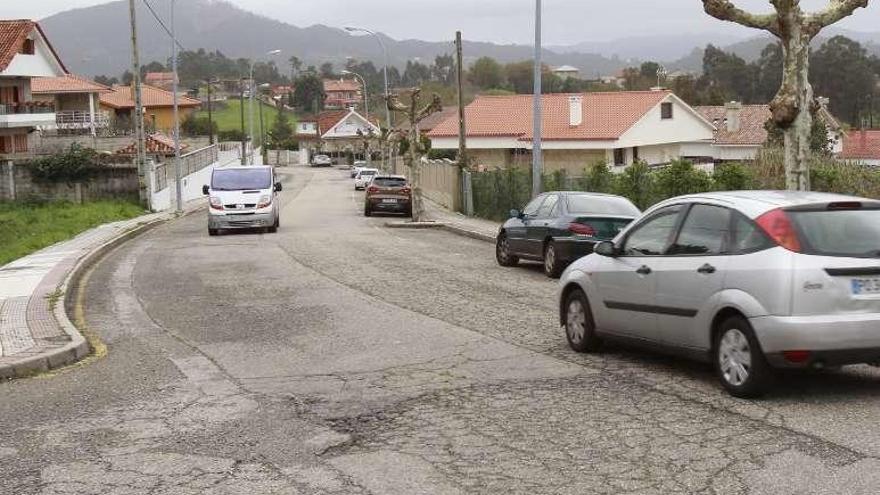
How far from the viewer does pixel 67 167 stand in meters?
47.0

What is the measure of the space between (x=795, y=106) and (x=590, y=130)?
40.0 meters

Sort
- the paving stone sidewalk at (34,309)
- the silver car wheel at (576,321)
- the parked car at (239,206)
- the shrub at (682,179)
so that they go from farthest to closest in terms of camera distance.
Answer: the parked car at (239,206) → the shrub at (682,179) → the silver car wheel at (576,321) → the paving stone sidewalk at (34,309)

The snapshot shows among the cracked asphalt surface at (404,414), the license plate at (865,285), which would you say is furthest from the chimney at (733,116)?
the license plate at (865,285)

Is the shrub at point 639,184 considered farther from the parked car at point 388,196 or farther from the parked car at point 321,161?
the parked car at point 321,161

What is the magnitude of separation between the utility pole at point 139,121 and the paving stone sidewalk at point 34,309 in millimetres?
16572

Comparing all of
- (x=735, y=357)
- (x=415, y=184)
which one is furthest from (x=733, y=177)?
(x=415, y=184)

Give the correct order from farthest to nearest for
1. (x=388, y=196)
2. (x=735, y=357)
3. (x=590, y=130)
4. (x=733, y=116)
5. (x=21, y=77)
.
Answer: (x=733, y=116)
(x=21, y=77)
(x=590, y=130)
(x=388, y=196)
(x=735, y=357)

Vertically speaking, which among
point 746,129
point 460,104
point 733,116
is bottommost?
point 746,129

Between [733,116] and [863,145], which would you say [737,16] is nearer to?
[863,145]

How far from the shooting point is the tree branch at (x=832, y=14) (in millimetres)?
14750

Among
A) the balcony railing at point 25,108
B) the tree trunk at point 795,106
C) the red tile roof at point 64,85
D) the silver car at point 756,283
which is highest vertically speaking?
the red tile roof at point 64,85

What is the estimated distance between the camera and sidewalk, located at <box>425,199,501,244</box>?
2881cm

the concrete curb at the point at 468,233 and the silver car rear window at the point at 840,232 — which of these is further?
the concrete curb at the point at 468,233

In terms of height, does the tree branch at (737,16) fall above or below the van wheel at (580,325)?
above
